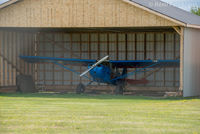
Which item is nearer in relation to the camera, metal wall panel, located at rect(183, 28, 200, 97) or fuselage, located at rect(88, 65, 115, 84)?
metal wall panel, located at rect(183, 28, 200, 97)

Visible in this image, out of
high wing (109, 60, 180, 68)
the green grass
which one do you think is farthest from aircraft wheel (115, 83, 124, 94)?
the green grass

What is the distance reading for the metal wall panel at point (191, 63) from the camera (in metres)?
19.9

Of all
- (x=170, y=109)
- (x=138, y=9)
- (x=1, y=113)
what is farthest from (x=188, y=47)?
(x=1, y=113)

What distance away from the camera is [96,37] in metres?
26.0

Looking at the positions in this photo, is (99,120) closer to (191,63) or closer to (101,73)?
(191,63)

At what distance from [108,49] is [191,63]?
243 inches

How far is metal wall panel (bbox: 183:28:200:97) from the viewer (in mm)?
19947

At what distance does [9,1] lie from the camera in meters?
21.2

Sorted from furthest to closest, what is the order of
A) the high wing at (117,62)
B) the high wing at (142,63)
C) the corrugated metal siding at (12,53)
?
1. the corrugated metal siding at (12,53)
2. the high wing at (117,62)
3. the high wing at (142,63)

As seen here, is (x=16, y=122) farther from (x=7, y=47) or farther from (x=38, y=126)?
(x=7, y=47)

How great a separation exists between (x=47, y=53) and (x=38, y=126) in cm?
1624

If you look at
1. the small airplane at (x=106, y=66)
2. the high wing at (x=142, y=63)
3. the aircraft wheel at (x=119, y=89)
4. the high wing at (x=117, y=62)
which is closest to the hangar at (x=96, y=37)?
the high wing at (x=142, y=63)

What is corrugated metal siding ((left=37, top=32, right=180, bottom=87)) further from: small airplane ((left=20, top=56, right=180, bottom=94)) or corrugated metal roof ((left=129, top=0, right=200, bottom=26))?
small airplane ((left=20, top=56, right=180, bottom=94))

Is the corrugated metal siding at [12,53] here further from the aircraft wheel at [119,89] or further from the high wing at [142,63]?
the aircraft wheel at [119,89]
